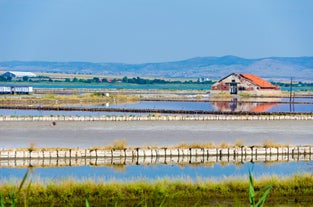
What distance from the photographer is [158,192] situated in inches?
605

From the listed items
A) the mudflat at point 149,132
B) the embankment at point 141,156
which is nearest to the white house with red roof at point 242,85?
the mudflat at point 149,132

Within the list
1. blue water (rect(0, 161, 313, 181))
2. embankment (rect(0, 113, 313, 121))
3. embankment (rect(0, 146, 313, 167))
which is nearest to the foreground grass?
blue water (rect(0, 161, 313, 181))

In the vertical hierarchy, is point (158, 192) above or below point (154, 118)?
above

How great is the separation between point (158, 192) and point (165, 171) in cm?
498

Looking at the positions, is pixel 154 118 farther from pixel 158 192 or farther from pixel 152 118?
pixel 158 192

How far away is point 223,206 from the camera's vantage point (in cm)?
1429

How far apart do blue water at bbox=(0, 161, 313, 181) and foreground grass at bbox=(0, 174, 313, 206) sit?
2.27 metres

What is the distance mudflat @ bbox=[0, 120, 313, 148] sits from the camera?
2844 cm

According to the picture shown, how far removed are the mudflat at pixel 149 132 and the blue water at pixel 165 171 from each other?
571 cm

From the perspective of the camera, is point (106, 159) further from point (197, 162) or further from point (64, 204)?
point (64, 204)

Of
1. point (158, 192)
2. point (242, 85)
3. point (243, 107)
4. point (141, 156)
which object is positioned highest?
point (242, 85)

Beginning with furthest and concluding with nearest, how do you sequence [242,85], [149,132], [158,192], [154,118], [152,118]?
[242,85], [154,118], [152,118], [149,132], [158,192]

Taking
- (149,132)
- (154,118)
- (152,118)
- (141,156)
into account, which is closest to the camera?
Result: (141,156)

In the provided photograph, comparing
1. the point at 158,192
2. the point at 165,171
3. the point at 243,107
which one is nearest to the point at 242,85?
the point at 243,107
